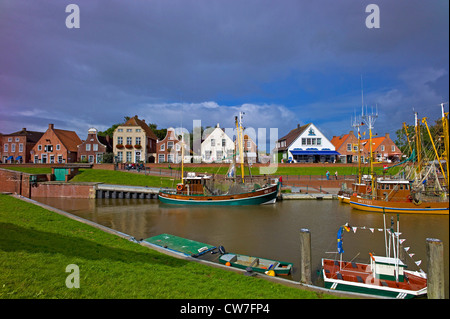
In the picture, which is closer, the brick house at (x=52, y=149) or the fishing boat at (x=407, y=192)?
the fishing boat at (x=407, y=192)

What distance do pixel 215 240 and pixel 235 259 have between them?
4960mm

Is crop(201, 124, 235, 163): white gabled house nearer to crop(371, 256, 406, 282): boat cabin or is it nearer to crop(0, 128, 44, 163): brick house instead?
crop(0, 128, 44, 163): brick house

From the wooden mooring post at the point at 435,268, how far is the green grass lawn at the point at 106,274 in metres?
2.69

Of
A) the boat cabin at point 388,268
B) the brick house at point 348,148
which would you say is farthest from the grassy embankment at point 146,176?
the boat cabin at point 388,268

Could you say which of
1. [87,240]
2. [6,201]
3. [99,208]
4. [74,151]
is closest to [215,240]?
[87,240]

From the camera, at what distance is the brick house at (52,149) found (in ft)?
190

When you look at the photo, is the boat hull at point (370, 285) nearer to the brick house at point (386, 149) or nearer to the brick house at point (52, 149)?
the brick house at point (386, 149)

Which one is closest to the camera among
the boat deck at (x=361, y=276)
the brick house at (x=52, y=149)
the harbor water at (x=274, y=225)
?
the boat deck at (x=361, y=276)

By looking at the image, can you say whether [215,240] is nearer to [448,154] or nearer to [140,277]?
[140,277]

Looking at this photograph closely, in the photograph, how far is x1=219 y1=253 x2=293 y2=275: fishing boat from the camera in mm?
10398

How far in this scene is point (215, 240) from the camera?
16.3 metres

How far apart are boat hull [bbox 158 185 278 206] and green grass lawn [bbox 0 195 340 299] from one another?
19348 mm
